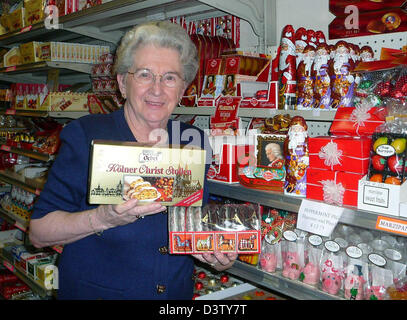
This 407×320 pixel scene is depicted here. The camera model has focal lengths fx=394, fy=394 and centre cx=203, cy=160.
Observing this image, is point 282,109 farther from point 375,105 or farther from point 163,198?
point 163,198

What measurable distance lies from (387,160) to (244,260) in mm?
950

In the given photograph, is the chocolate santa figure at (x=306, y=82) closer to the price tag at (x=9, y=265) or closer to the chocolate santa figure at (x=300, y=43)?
the chocolate santa figure at (x=300, y=43)

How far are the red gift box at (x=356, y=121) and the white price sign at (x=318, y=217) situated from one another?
1.08 feet

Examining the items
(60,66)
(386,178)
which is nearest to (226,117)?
(386,178)

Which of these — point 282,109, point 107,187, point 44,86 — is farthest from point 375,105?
point 44,86

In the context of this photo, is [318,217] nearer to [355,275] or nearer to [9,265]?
[355,275]

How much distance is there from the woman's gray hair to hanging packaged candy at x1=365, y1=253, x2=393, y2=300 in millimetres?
1154

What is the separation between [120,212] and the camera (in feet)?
4.39

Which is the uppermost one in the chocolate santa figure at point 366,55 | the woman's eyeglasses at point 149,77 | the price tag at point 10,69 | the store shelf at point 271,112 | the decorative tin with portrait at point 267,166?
the price tag at point 10,69

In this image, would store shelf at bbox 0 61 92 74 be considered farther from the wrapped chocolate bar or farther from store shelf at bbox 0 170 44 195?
the wrapped chocolate bar

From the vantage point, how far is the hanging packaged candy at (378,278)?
→ 5.24 feet

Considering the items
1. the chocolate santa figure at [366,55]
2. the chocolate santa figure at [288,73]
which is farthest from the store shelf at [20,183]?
the chocolate santa figure at [366,55]

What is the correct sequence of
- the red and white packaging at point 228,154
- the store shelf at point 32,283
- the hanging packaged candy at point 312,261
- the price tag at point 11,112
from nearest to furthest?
1. the hanging packaged candy at point 312,261
2. the red and white packaging at point 228,154
3. the store shelf at point 32,283
4. the price tag at point 11,112

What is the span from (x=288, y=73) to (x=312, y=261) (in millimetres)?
932
